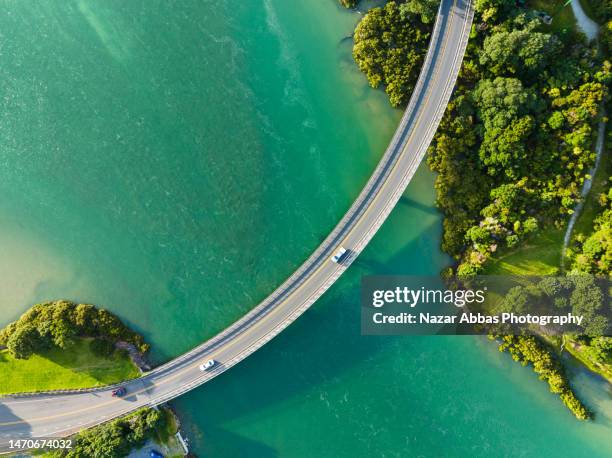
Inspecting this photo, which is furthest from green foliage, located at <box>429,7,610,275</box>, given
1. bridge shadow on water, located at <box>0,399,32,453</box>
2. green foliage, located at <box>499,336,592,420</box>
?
bridge shadow on water, located at <box>0,399,32,453</box>

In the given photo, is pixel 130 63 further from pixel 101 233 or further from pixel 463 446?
pixel 463 446

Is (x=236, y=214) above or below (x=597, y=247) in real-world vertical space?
above

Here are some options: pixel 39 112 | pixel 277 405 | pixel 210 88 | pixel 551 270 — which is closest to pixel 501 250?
pixel 551 270

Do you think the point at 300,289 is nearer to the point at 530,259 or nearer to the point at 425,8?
the point at 530,259

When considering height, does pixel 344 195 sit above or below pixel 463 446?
above

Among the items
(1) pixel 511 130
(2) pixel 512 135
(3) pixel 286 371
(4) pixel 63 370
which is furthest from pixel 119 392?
(1) pixel 511 130

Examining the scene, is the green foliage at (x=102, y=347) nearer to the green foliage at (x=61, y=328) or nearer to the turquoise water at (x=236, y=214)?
the green foliage at (x=61, y=328)

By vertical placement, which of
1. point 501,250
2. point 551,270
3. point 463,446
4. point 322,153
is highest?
point 322,153
